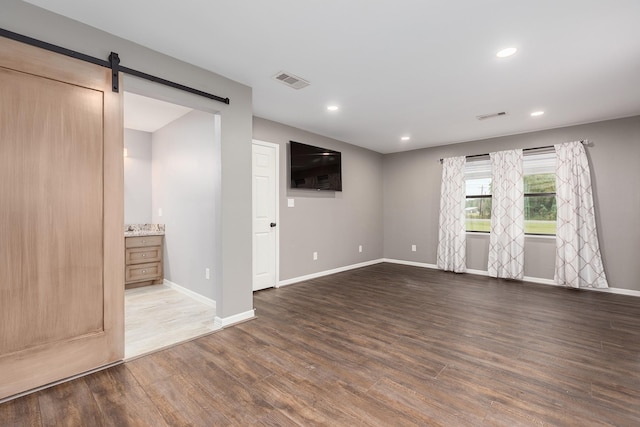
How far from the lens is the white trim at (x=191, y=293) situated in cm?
369

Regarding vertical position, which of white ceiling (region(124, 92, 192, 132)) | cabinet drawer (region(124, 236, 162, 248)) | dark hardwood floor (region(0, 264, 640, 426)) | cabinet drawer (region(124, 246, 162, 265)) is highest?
white ceiling (region(124, 92, 192, 132))

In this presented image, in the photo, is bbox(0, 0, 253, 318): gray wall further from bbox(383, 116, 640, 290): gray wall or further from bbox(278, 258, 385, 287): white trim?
bbox(383, 116, 640, 290): gray wall

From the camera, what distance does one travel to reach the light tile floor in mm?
2605

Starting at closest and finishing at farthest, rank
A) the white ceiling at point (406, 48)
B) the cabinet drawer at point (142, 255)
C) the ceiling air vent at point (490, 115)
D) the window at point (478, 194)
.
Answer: the white ceiling at point (406, 48), the ceiling air vent at point (490, 115), the cabinet drawer at point (142, 255), the window at point (478, 194)

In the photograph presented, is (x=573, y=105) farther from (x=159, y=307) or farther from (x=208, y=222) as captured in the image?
(x=159, y=307)

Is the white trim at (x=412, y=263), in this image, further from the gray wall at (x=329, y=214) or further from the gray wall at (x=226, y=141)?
the gray wall at (x=226, y=141)

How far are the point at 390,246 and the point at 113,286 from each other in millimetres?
5584

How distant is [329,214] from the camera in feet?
17.9

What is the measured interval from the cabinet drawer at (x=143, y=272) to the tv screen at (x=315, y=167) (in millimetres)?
2523

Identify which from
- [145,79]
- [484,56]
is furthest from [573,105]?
A: [145,79]

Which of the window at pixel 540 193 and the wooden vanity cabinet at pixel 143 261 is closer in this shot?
the wooden vanity cabinet at pixel 143 261

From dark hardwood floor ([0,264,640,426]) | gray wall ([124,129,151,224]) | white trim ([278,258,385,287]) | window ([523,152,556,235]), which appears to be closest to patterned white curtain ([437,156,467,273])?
window ([523,152,556,235])

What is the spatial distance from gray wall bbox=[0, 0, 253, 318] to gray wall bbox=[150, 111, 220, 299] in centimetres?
44

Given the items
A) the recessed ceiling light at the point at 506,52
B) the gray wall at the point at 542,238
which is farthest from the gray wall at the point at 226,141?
the gray wall at the point at 542,238
